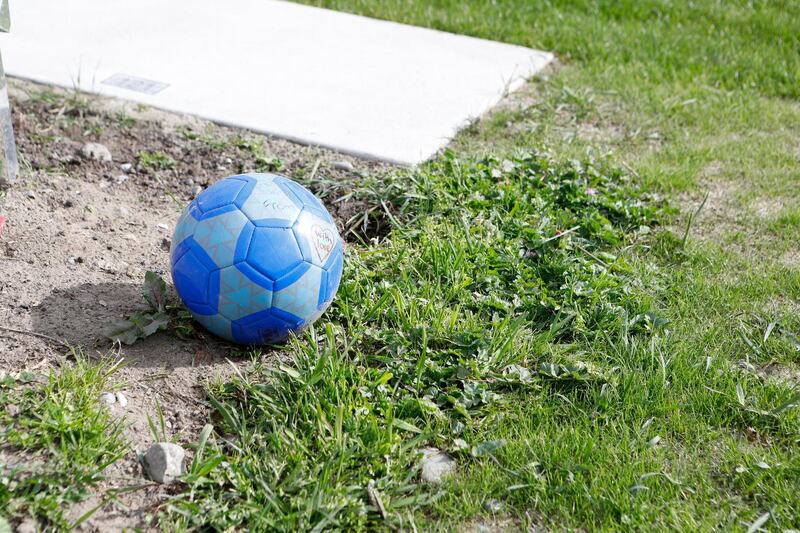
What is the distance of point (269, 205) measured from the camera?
10.3ft

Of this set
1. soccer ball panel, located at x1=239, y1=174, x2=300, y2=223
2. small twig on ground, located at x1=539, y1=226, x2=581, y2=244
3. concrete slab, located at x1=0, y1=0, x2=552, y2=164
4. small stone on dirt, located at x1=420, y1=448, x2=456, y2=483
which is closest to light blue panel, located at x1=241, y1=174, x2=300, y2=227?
soccer ball panel, located at x1=239, y1=174, x2=300, y2=223

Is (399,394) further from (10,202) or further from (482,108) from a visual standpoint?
(482,108)

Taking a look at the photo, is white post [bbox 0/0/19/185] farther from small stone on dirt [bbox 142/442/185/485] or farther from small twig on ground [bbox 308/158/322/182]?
small stone on dirt [bbox 142/442/185/485]

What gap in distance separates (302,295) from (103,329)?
808 mm

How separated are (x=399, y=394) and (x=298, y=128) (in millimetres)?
2326

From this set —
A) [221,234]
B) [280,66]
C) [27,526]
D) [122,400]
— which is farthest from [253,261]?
[280,66]

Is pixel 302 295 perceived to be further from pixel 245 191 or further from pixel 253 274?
pixel 245 191

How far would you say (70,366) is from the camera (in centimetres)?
310

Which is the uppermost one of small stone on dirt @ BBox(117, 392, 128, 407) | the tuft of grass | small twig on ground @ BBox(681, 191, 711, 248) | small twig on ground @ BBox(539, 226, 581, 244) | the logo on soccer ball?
the logo on soccer ball

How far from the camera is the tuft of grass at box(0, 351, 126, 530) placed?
254cm

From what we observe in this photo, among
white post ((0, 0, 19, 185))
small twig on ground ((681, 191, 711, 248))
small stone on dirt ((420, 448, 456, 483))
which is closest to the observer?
small stone on dirt ((420, 448, 456, 483))

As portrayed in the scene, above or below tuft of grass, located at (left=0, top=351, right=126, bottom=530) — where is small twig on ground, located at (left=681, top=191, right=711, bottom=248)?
above

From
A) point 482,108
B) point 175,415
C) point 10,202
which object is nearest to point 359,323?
point 175,415

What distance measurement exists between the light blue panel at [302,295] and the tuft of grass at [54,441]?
2.11 feet
